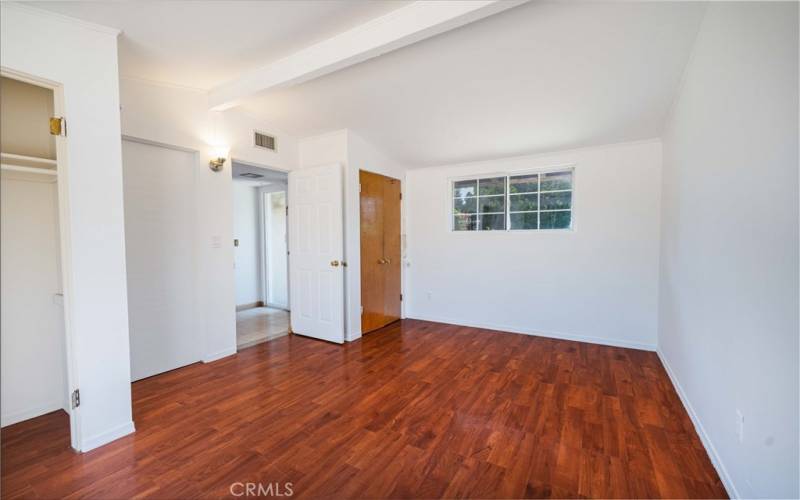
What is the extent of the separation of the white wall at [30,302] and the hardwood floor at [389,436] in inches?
7.7

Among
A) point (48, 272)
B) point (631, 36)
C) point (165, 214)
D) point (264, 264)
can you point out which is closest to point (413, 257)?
point (264, 264)

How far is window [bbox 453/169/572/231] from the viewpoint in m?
4.06

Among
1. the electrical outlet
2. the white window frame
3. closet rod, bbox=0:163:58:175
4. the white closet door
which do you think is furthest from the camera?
the white window frame

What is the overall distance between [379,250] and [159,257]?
8.20 feet

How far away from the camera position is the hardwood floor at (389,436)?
5.55ft

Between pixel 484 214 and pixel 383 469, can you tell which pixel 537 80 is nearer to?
pixel 484 214

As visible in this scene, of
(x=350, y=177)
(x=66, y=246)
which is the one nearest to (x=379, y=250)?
(x=350, y=177)

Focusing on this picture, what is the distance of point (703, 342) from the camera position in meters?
2.09

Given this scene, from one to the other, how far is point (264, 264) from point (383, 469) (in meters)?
4.86

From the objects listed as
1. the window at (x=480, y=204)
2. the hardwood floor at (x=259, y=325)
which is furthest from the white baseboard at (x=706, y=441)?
the hardwood floor at (x=259, y=325)

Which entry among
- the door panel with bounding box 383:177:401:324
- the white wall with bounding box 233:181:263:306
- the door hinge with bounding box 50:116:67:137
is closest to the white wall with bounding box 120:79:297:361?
the door hinge with bounding box 50:116:67:137

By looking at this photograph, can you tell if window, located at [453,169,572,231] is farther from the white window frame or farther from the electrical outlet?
the electrical outlet

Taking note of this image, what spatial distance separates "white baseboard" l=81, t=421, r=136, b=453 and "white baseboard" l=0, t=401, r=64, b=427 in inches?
27.9

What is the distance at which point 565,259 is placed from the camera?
398cm
